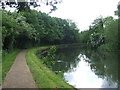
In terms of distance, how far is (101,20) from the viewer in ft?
235

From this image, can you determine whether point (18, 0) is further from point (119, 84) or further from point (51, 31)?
point (51, 31)

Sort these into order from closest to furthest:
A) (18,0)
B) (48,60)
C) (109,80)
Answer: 1. (18,0)
2. (109,80)
3. (48,60)

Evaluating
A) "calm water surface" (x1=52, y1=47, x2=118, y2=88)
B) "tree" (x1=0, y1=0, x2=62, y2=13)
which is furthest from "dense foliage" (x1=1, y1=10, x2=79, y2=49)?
"calm water surface" (x1=52, y1=47, x2=118, y2=88)

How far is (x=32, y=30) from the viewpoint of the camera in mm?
46469

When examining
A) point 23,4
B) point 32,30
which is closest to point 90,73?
point 23,4

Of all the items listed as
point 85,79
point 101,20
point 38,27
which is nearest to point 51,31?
point 38,27

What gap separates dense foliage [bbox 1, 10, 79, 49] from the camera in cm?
2711

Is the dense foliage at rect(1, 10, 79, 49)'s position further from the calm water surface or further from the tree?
the calm water surface

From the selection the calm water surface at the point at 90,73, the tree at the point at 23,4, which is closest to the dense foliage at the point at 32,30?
the tree at the point at 23,4

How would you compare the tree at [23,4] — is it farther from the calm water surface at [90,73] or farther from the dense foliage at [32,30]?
the calm water surface at [90,73]

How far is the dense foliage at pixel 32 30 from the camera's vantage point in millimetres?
27109

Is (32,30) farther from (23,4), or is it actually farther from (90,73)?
(23,4)

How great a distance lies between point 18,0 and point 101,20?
6508 cm

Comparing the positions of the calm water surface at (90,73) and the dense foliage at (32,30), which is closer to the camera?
the calm water surface at (90,73)
